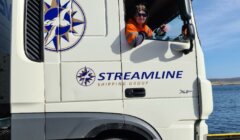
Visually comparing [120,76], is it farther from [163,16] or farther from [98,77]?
[163,16]

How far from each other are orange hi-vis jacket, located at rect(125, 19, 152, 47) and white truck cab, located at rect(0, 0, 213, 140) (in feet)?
0.19

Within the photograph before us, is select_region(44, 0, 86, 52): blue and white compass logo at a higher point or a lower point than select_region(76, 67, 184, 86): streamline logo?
higher

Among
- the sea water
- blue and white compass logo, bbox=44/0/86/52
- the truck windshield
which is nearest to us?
blue and white compass logo, bbox=44/0/86/52

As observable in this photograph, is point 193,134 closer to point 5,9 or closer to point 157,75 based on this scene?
point 157,75

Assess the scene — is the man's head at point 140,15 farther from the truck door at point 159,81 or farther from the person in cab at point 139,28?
the truck door at point 159,81

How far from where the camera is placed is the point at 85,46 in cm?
483

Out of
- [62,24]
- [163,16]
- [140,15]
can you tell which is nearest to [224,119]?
[163,16]

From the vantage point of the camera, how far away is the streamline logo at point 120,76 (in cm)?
478

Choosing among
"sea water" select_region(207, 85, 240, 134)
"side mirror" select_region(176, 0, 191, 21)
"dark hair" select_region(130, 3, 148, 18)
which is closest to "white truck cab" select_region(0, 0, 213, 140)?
"side mirror" select_region(176, 0, 191, 21)

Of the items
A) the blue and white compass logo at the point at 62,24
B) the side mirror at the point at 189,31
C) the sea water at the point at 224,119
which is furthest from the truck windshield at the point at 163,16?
the sea water at the point at 224,119

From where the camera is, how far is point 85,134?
4734 mm

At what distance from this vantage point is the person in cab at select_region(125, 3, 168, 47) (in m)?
4.88

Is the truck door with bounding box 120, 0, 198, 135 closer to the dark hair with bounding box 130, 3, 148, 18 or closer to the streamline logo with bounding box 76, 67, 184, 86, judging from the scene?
the streamline logo with bounding box 76, 67, 184, 86

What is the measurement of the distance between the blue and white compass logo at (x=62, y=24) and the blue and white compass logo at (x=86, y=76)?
33 centimetres
